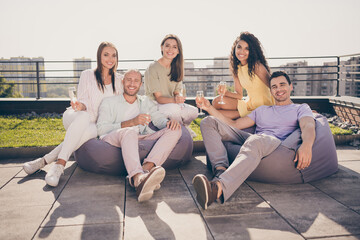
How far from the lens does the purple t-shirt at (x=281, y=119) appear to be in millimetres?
3207

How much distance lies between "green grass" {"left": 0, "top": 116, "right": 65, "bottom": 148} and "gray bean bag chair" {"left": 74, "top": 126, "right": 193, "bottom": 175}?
1.12 metres

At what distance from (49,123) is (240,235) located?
5.05 meters

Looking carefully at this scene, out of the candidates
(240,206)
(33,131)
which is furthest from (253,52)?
(33,131)

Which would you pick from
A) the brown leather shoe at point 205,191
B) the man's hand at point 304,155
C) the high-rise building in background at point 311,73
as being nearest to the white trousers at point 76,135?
the brown leather shoe at point 205,191

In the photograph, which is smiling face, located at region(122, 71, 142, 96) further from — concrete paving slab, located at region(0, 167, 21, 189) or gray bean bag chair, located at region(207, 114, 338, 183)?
concrete paving slab, located at region(0, 167, 21, 189)

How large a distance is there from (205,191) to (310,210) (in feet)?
2.68

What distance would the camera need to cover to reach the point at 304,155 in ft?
9.26

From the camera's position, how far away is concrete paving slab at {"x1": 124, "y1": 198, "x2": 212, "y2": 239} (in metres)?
2.08

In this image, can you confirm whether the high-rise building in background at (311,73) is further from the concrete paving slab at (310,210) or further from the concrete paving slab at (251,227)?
the concrete paving slab at (251,227)

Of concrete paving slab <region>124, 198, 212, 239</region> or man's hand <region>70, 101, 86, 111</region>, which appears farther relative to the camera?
man's hand <region>70, 101, 86, 111</region>

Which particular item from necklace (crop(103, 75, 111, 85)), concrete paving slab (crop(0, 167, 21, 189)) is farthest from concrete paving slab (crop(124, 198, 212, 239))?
necklace (crop(103, 75, 111, 85))

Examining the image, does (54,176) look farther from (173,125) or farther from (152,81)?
(152,81)

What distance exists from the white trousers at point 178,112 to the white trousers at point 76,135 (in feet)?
3.12

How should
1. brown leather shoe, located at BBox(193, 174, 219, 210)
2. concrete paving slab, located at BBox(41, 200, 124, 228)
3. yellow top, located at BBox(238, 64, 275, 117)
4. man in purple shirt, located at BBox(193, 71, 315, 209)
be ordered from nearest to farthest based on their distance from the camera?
concrete paving slab, located at BBox(41, 200, 124, 228)
brown leather shoe, located at BBox(193, 174, 219, 210)
man in purple shirt, located at BBox(193, 71, 315, 209)
yellow top, located at BBox(238, 64, 275, 117)
